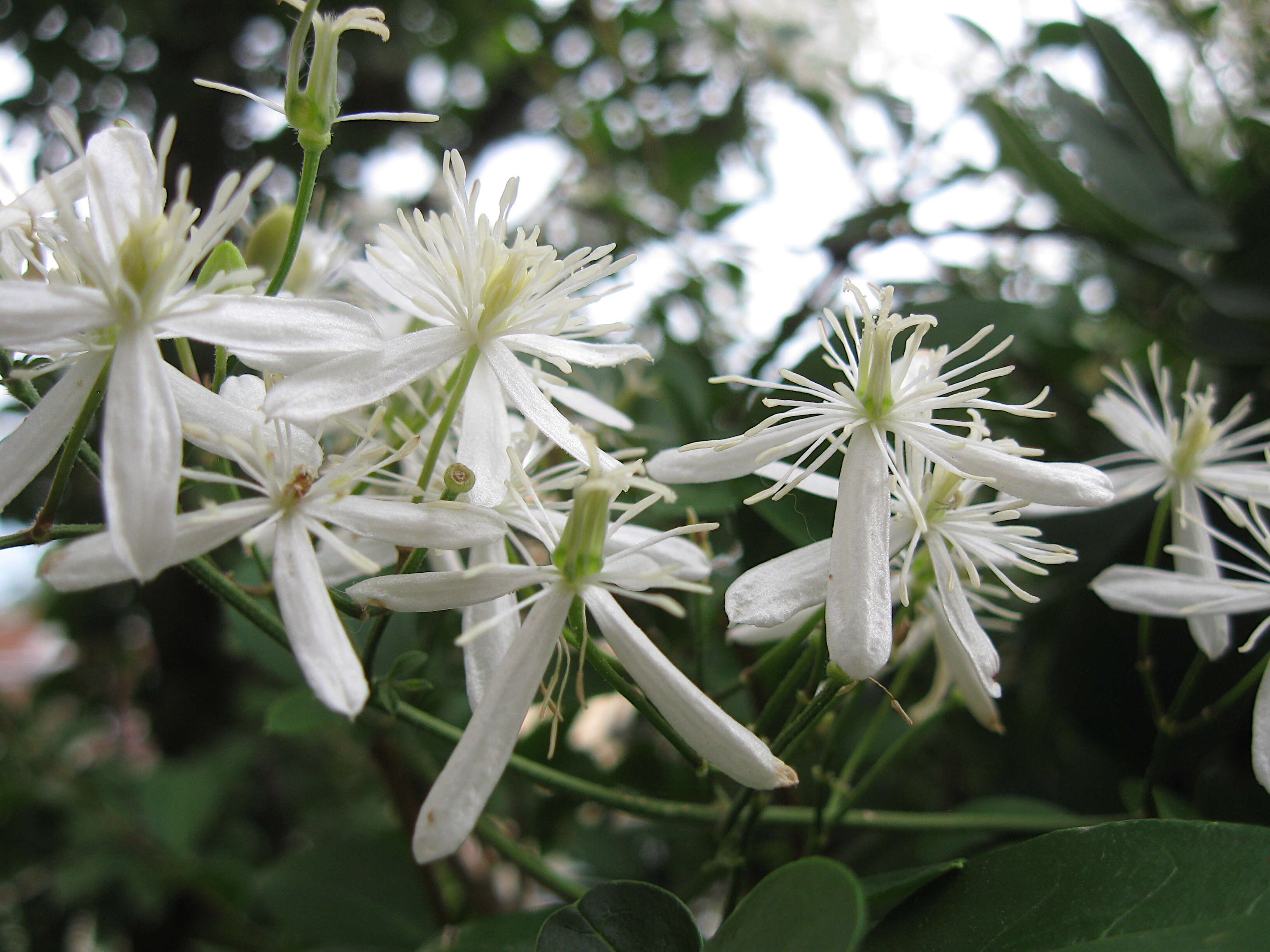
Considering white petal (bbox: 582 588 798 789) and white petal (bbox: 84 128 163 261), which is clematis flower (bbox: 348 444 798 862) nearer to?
white petal (bbox: 582 588 798 789)

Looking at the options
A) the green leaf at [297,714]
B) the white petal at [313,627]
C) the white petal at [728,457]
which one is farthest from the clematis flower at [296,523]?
the green leaf at [297,714]

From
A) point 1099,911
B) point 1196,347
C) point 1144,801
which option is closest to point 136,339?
point 1099,911

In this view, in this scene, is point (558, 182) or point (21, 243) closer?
point (21, 243)

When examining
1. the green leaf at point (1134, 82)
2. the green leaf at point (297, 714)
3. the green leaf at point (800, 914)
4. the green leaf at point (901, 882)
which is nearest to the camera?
the green leaf at point (800, 914)

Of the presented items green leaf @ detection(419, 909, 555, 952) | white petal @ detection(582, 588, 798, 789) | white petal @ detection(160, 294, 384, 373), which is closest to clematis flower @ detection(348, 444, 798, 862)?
white petal @ detection(582, 588, 798, 789)

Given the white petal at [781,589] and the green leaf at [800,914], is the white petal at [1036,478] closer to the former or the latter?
the white petal at [781,589]

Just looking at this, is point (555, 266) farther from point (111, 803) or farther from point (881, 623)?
point (111, 803)
